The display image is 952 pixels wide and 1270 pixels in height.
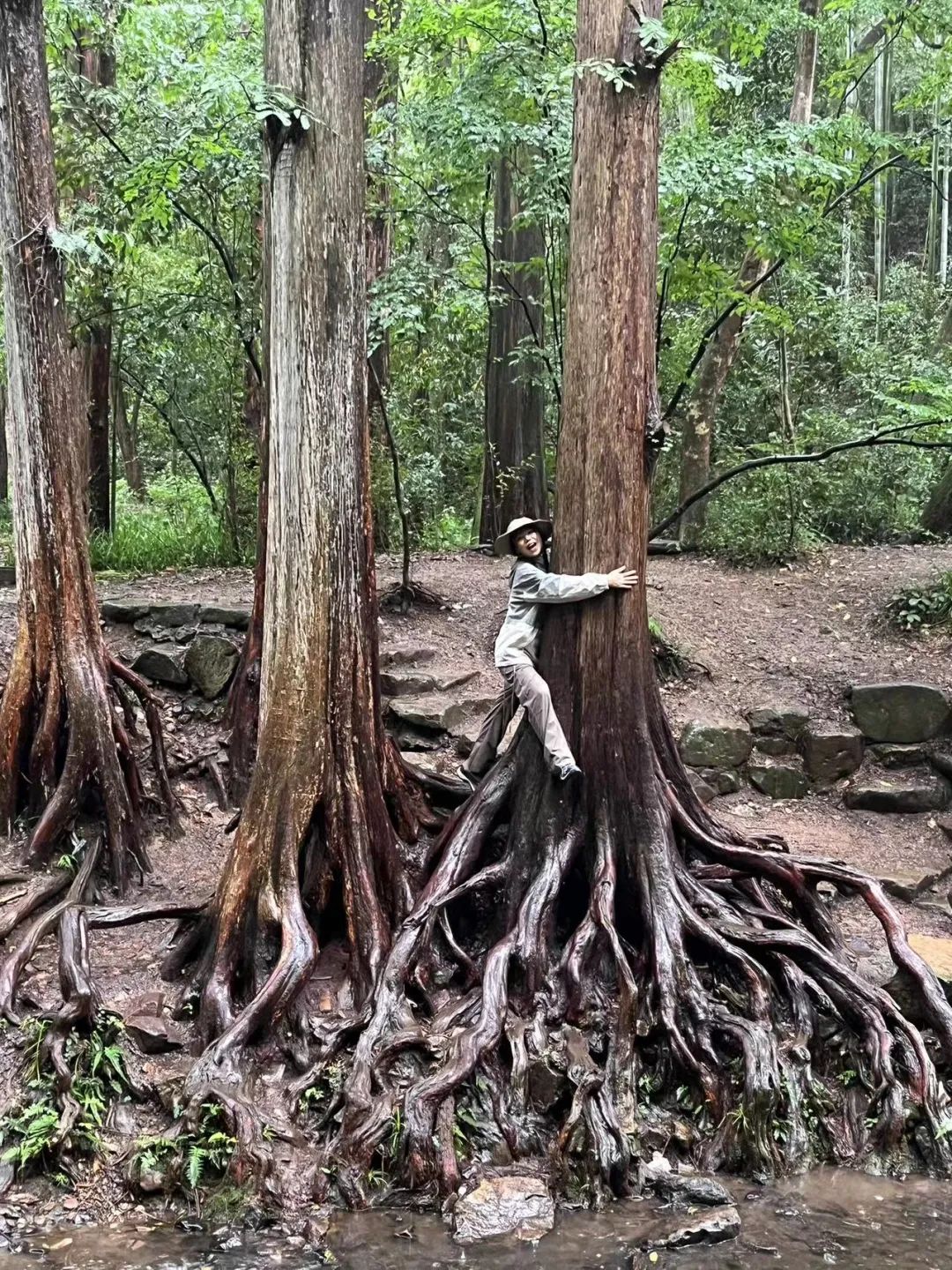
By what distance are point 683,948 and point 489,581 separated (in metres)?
6.71

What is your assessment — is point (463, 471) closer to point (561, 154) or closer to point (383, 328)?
point (383, 328)

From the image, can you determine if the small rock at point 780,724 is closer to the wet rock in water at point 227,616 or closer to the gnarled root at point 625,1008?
the gnarled root at point 625,1008

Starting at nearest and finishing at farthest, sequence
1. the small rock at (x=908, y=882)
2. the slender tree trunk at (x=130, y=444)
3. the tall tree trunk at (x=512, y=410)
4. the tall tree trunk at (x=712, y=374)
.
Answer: the small rock at (x=908, y=882) < the tall tree trunk at (x=712, y=374) < the tall tree trunk at (x=512, y=410) < the slender tree trunk at (x=130, y=444)

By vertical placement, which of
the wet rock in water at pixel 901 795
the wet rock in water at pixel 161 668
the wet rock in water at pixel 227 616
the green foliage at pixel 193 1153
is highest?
the wet rock in water at pixel 227 616

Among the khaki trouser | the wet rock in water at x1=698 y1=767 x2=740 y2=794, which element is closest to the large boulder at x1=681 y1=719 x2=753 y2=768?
the wet rock in water at x1=698 y1=767 x2=740 y2=794

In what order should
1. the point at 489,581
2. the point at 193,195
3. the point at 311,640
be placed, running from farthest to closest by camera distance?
the point at 489,581 < the point at 193,195 < the point at 311,640

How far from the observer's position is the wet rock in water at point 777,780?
8.80 metres

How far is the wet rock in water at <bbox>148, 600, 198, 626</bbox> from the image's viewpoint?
981cm

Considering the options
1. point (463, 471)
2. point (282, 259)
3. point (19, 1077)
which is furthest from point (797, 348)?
point (19, 1077)

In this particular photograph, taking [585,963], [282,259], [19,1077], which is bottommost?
[19,1077]

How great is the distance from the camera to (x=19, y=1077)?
5.09 meters

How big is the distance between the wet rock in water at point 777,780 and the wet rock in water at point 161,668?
5.23 m

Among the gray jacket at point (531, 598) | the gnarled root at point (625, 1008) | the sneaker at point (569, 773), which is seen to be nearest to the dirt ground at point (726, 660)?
the gnarled root at point (625, 1008)

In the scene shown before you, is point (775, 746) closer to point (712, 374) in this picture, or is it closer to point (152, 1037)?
point (152, 1037)
